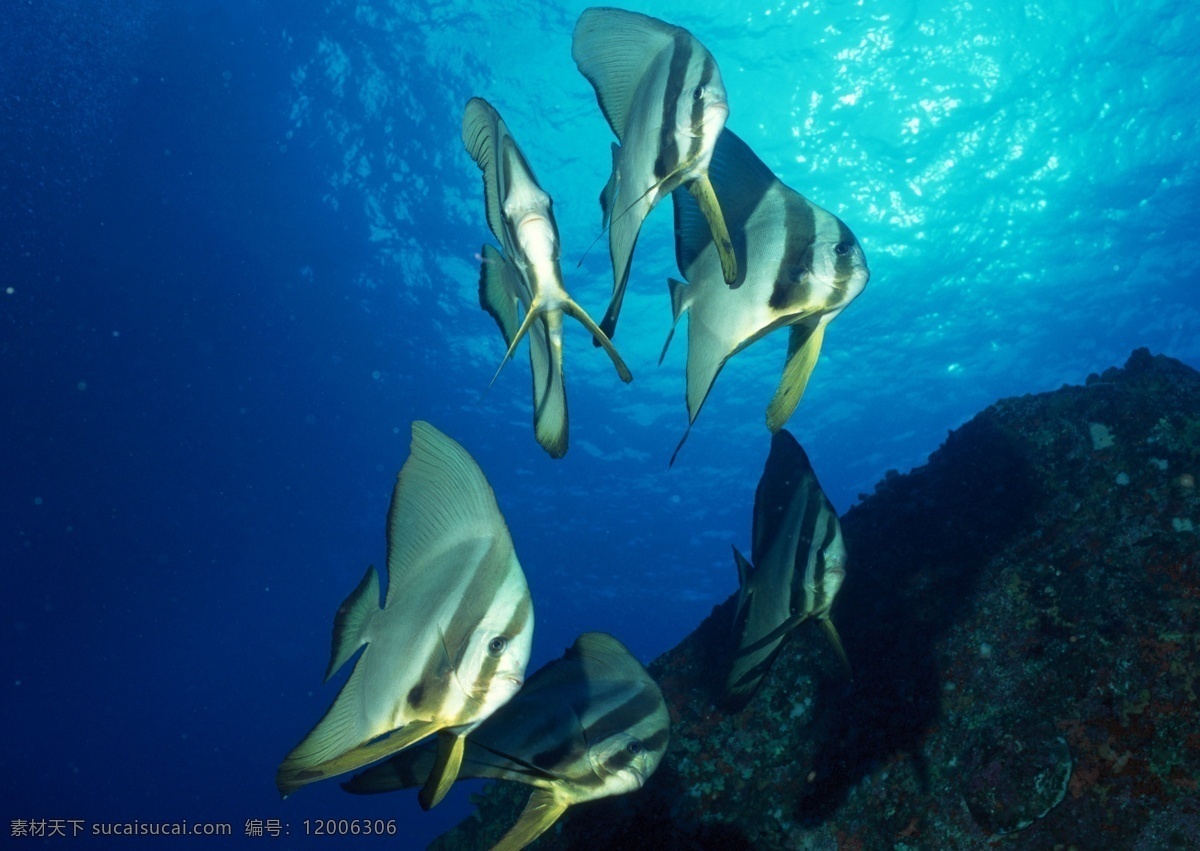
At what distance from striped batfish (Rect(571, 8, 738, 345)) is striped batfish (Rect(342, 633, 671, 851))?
1490 mm

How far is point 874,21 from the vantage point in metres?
16.1

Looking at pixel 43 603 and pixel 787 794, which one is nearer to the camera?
pixel 787 794

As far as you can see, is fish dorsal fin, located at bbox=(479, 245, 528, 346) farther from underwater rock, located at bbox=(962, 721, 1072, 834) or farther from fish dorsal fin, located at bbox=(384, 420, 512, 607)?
underwater rock, located at bbox=(962, 721, 1072, 834)

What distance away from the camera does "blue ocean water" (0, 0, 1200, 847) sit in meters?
17.6

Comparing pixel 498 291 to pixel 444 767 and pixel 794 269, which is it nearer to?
pixel 794 269

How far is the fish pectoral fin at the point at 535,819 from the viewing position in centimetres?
178

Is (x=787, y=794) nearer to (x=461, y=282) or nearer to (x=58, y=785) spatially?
(x=461, y=282)

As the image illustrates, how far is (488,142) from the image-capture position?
5.44 feet

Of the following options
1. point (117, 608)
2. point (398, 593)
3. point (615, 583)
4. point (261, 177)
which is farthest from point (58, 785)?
point (398, 593)

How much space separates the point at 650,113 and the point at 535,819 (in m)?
2.17

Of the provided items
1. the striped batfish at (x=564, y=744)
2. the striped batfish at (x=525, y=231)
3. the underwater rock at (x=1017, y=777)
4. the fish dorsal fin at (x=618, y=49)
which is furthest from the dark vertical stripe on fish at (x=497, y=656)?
the underwater rock at (x=1017, y=777)

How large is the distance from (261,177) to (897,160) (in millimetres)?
22925

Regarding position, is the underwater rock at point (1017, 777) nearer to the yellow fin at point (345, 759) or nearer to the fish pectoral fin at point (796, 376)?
the fish pectoral fin at point (796, 376)

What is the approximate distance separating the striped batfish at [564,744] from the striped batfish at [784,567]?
48 centimetres
